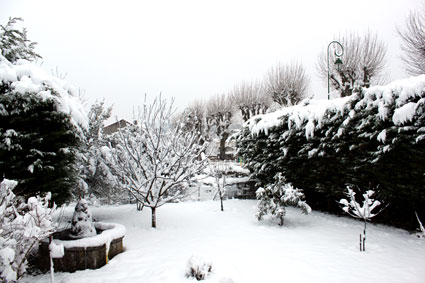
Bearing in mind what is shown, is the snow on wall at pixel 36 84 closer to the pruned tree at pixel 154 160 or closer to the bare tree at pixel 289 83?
the pruned tree at pixel 154 160

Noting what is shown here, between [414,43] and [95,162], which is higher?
[414,43]

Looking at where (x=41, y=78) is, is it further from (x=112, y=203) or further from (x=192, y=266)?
(x=112, y=203)

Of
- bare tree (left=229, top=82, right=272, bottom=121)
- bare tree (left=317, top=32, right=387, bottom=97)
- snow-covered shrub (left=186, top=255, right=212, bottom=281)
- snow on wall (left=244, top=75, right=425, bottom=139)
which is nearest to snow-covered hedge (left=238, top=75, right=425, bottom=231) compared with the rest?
snow on wall (left=244, top=75, right=425, bottom=139)

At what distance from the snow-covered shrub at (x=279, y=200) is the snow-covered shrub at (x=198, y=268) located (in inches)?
116

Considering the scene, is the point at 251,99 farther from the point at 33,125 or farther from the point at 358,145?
the point at 33,125

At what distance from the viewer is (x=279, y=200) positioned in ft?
19.7

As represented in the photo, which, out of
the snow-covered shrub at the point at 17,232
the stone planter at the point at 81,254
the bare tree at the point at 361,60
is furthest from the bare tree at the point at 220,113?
the snow-covered shrub at the point at 17,232

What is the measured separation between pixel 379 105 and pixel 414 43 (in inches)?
249

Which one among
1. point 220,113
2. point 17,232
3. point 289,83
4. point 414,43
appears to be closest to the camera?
point 17,232

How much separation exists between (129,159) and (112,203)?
16.4ft

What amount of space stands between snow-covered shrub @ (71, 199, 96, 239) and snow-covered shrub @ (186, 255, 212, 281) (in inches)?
75.3

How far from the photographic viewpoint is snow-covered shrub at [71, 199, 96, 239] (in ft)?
13.3

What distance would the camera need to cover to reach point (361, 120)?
5.23m

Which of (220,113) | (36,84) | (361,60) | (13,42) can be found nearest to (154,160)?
(36,84)
